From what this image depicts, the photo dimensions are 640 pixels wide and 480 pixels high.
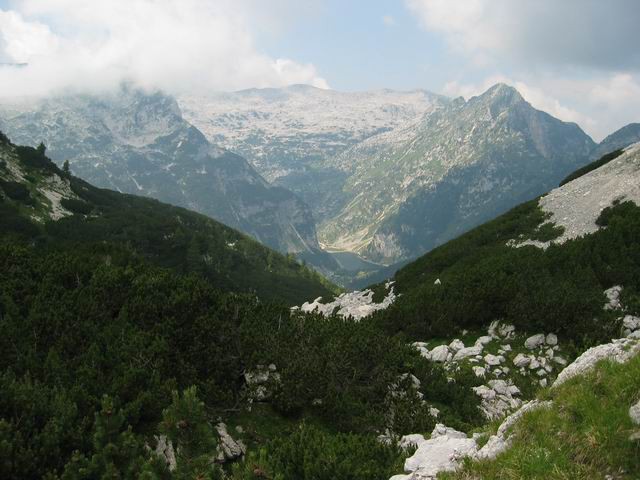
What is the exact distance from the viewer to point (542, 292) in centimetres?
2478

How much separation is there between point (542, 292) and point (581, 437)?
18265mm

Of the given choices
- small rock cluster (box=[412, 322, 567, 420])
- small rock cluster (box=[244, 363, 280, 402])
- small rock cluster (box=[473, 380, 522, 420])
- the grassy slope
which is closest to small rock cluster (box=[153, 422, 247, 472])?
small rock cluster (box=[244, 363, 280, 402])

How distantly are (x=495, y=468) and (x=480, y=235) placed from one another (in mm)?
43777

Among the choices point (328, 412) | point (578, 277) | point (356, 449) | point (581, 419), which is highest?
point (578, 277)

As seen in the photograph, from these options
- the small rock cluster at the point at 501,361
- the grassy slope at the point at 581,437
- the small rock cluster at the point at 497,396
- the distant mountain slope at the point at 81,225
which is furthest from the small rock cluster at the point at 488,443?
the distant mountain slope at the point at 81,225

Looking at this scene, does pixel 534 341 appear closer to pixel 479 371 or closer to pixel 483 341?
pixel 483 341

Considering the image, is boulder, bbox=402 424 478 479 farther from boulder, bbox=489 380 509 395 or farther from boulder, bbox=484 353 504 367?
boulder, bbox=484 353 504 367

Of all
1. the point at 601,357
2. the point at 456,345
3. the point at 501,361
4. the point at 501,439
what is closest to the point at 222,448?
the point at 501,439

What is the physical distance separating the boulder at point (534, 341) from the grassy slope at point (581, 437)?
48.5 ft

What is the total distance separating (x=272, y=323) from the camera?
2366 centimetres

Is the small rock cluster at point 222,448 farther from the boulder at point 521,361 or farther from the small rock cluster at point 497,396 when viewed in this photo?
the boulder at point 521,361

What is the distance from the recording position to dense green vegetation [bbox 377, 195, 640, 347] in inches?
925

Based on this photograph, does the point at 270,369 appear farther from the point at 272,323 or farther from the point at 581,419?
the point at 581,419

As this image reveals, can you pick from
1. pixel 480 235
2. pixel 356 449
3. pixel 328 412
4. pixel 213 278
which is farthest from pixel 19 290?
pixel 213 278
